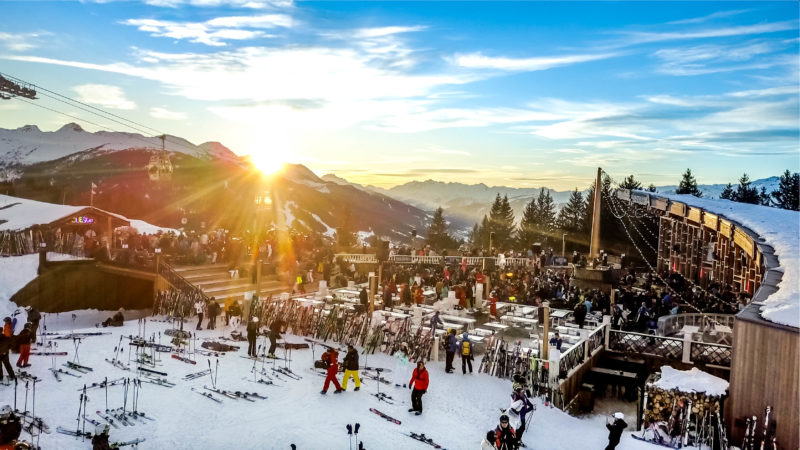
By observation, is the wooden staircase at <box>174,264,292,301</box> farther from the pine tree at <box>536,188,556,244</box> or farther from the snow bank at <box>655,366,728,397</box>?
the pine tree at <box>536,188,556,244</box>

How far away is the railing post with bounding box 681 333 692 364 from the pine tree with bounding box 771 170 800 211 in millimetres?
42390

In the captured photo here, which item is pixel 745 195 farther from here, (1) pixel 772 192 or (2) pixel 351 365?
(2) pixel 351 365

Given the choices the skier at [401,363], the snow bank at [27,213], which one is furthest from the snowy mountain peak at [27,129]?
the skier at [401,363]

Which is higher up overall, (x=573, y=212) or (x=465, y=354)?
(x=573, y=212)

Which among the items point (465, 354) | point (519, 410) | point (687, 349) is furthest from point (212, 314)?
point (687, 349)

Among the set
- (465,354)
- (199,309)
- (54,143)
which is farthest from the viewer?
(54,143)

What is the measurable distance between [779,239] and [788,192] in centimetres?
4166

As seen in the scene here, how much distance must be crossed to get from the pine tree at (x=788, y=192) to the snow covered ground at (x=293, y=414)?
154ft

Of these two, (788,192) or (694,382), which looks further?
(788,192)

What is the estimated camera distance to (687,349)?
650 inches

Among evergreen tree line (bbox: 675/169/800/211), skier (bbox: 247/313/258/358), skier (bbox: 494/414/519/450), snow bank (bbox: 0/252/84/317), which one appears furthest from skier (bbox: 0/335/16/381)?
evergreen tree line (bbox: 675/169/800/211)

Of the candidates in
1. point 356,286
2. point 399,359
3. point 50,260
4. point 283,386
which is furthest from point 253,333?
point 50,260

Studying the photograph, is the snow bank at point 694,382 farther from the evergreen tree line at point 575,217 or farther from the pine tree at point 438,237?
the pine tree at point 438,237

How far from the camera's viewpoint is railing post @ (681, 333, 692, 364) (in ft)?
54.0
